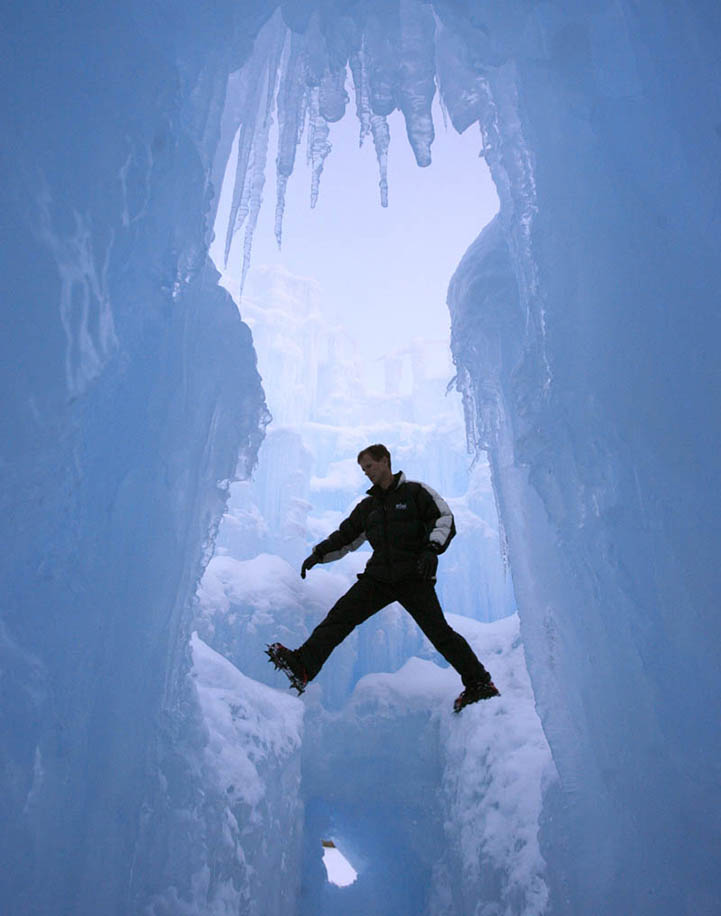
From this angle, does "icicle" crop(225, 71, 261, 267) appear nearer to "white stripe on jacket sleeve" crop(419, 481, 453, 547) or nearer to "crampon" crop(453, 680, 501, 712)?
"white stripe on jacket sleeve" crop(419, 481, 453, 547)

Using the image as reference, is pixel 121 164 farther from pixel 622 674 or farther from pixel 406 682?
pixel 406 682

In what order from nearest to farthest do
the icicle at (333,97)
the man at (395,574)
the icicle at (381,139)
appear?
the man at (395,574) → the icicle at (333,97) → the icicle at (381,139)

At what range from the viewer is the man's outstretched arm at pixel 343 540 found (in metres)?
3.08

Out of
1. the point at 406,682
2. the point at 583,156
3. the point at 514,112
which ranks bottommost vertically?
the point at 406,682

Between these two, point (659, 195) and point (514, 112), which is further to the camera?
point (514, 112)

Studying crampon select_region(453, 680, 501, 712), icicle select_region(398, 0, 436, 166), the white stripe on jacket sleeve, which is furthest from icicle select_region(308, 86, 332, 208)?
crampon select_region(453, 680, 501, 712)

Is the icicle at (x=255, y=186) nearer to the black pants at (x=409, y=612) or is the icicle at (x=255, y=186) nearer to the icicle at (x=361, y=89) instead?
the icicle at (x=361, y=89)

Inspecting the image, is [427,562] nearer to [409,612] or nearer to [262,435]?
[409,612]

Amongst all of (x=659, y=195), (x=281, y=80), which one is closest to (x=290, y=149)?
(x=281, y=80)

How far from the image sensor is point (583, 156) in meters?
2.42

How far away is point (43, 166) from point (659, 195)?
7.16ft

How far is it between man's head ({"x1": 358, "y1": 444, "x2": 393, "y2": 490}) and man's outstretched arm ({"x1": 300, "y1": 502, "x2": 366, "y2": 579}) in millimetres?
194

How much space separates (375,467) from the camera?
2977mm

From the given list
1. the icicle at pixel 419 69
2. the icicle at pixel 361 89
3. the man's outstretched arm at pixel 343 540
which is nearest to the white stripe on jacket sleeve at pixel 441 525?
the man's outstretched arm at pixel 343 540
